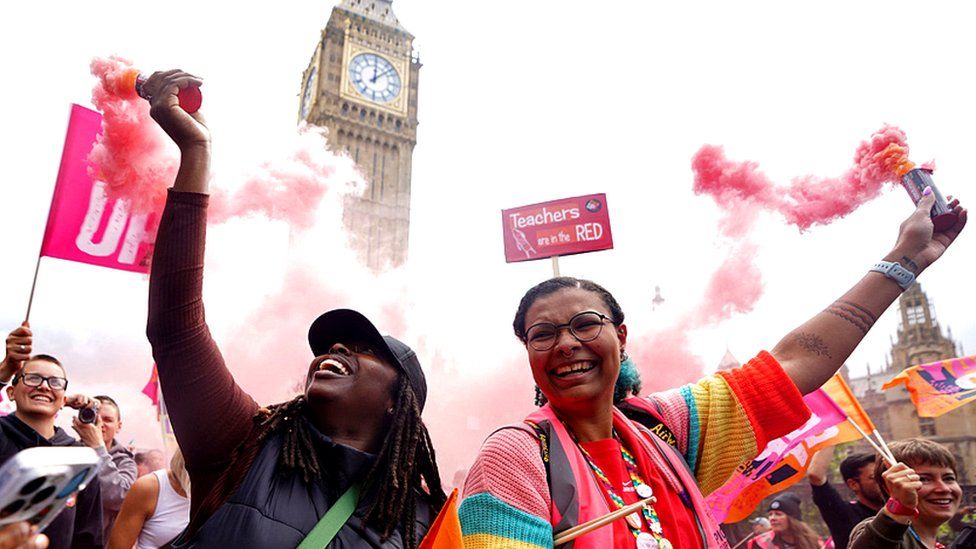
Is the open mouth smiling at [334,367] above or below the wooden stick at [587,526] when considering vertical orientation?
above

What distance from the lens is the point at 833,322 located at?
224 cm

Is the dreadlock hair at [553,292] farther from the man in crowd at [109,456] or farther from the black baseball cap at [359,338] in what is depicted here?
the man in crowd at [109,456]

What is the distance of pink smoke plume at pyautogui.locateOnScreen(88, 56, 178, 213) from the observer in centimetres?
410

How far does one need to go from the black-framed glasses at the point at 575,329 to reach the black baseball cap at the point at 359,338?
1.63 ft

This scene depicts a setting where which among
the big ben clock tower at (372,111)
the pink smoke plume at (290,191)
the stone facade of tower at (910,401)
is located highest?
the big ben clock tower at (372,111)

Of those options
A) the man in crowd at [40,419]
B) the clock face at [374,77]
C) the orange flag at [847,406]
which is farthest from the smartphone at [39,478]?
the clock face at [374,77]

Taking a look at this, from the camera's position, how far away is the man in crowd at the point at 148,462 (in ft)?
20.5

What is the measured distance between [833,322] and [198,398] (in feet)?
6.50

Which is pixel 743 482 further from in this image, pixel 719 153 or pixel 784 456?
pixel 719 153

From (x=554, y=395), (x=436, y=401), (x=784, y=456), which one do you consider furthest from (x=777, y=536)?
(x=436, y=401)

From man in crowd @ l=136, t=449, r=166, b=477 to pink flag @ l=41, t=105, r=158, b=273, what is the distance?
225 centimetres

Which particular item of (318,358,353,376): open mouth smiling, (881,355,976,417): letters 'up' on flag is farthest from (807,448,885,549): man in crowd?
(318,358,353,376): open mouth smiling

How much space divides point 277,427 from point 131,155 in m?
3.15

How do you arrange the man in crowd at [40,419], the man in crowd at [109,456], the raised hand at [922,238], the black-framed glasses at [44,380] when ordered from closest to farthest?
the raised hand at [922,238] < the man in crowd at [40,419] < the black-framed glasses at [44,380] < the man in crowd at [109,456]
